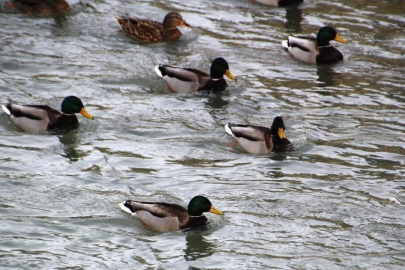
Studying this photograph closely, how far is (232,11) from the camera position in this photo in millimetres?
20203

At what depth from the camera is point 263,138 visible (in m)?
13.6

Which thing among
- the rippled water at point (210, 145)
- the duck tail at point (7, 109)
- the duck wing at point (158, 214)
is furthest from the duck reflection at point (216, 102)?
the duck wing at point (158, 214)

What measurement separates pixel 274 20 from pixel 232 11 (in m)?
1.00

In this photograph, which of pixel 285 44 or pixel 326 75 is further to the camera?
pixel 285 44

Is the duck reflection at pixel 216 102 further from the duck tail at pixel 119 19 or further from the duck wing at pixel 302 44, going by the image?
the duck tail at pixel 119 19

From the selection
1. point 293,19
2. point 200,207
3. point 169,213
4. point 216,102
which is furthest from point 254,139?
point 293,19

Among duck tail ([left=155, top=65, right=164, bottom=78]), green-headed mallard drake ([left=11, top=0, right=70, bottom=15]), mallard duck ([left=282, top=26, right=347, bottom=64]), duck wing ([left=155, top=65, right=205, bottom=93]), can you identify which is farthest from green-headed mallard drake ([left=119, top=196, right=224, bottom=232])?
green-headed mallard drake ([left=11, top=0, right=70, bottom=15])

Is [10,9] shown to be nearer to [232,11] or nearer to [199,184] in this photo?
[232,11]

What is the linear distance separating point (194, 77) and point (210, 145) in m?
2.66

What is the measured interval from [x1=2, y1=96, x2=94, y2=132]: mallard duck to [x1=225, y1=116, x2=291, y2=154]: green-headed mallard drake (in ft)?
8.16

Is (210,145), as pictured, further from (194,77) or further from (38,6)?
(38,6)

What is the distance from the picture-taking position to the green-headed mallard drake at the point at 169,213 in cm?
1094

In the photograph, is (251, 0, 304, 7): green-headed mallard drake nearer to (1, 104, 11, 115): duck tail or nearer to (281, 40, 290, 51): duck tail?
(281, 40, 290, 51): duck tail

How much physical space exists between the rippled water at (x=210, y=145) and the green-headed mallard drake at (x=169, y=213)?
14 cm
